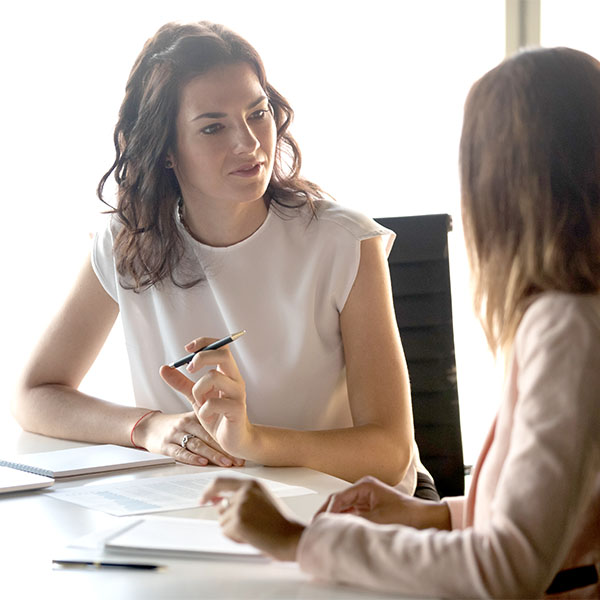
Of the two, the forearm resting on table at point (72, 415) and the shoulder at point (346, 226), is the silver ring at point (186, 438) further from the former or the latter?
the shoulder at point (346, 226)

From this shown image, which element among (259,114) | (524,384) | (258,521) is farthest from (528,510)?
(259,114)

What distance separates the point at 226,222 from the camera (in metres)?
1.88

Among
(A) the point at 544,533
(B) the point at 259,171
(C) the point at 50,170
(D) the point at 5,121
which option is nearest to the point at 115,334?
(C) the point at 50,170

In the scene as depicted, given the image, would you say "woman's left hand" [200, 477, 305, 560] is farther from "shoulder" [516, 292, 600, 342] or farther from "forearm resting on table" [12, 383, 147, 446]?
"forearm resting on table" [12, 383, 147, 446]

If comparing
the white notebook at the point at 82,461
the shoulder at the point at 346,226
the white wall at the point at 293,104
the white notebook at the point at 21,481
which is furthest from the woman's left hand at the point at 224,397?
the white wall at the point at 293,104

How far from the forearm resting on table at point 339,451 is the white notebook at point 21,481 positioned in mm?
320

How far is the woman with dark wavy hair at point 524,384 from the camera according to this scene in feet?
2.59

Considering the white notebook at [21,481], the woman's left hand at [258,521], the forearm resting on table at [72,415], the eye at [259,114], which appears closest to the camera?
the woman's left hand at [258,521]

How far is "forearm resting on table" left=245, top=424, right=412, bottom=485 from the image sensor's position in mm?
1449

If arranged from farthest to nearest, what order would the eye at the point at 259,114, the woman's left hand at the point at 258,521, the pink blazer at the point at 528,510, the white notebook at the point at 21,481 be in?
the eye at the point at 259,114, the white notebook at the point at 21,481, the woman's left hand at the point at 258,521, the pink blazer at the point at 528,510

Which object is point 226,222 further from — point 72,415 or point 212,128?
Answer: point 72,415

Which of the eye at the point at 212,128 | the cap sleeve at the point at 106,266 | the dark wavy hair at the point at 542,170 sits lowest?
the cap sleeve at the point at 106,266

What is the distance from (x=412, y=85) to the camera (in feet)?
10.8

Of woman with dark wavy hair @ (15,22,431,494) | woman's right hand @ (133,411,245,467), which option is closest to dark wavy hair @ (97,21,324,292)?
woman with dark wavy hair @ (15,22,431,494)
